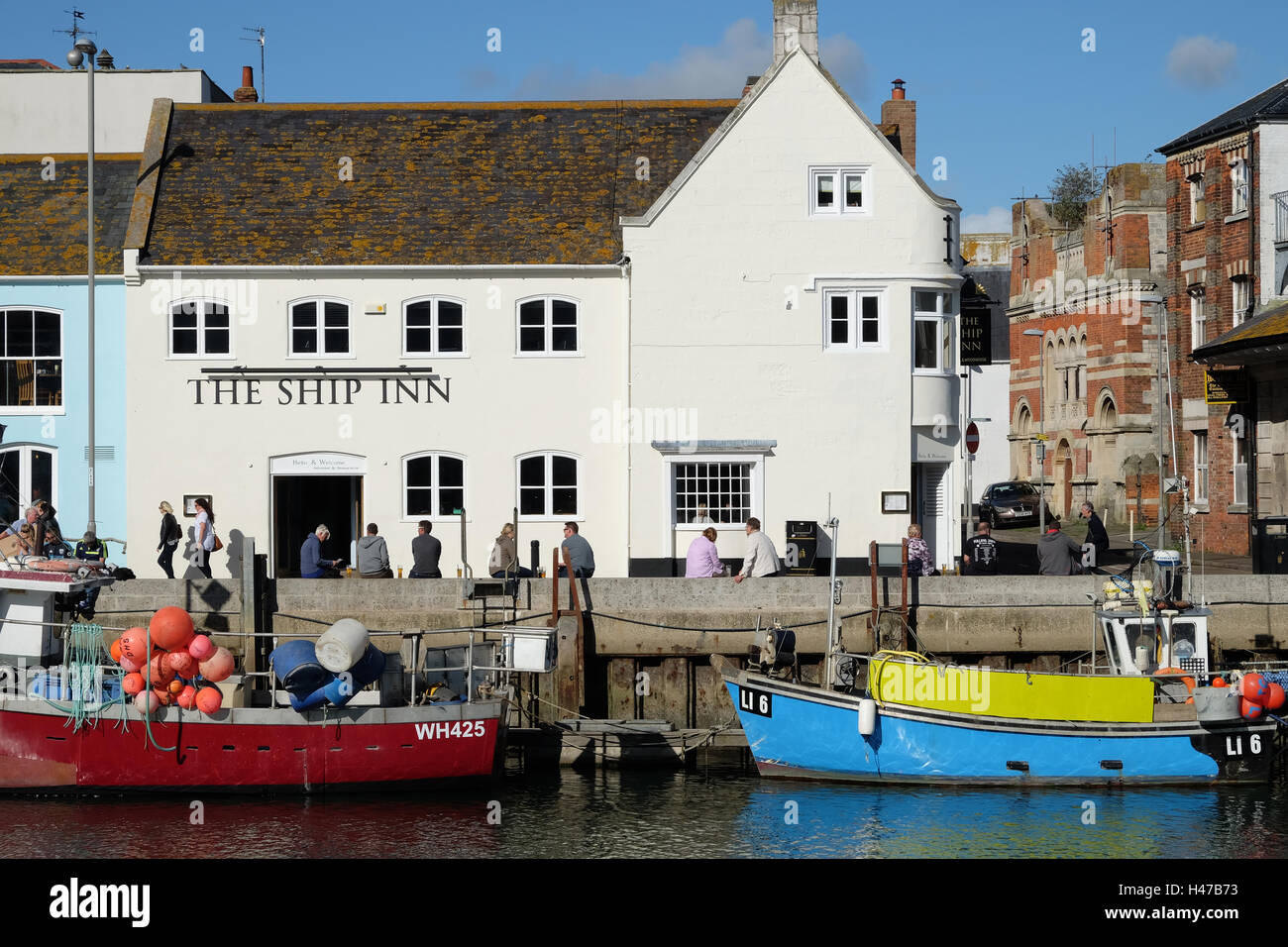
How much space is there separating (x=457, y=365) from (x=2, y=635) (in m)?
12.5

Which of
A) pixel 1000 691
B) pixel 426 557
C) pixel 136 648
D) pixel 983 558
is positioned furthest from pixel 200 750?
pixel 983 558

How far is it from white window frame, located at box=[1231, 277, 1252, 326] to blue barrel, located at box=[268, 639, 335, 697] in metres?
29.5

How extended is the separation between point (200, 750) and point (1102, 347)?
47.7 metres

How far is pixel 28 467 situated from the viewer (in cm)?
3344

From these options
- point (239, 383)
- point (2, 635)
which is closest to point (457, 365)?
point (239, 383)

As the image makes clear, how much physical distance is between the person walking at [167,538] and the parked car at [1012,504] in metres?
34.5

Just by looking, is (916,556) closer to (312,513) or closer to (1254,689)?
(1254,689)

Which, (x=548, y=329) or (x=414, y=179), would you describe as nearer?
(x=548, y=329)

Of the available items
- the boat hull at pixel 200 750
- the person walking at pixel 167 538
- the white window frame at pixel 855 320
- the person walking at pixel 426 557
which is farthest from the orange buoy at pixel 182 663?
the white window frame at pixel 855 320

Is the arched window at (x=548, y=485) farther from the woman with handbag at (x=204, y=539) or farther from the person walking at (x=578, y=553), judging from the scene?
the woman with handbag at (x=204, y=539)

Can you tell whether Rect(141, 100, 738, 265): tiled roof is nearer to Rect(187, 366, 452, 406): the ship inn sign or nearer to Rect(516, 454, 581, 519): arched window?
Rect(187, 366, 452, 406): the ship inn sign

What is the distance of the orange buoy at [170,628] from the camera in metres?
21.1

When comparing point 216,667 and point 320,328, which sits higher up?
point 320,328
